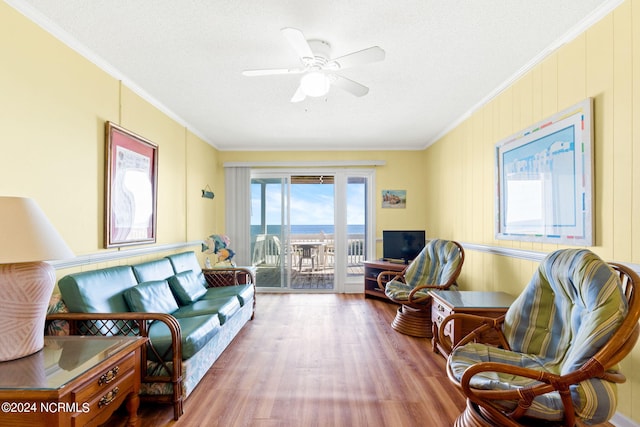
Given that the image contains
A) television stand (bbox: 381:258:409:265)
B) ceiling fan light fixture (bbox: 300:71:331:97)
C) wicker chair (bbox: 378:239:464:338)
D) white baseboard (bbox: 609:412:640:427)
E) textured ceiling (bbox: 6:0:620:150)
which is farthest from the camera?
television stand (bbox: 381:258:409:265)

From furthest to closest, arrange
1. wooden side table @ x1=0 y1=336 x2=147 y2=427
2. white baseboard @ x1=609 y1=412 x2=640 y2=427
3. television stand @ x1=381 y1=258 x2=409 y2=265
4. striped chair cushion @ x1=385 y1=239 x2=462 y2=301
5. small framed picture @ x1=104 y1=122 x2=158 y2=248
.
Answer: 1. television stand @ x1=381 y1=258 x2=409 y2=265
2. striped chair cushion @ x1=385 y1=239 x2=462 y2=301
3. small framed picture @ x1=104 y1=122 x2=158 y2=248
4. white baseboard @ x1=609 y1=412 x2=640 y2=427
5. wooden side table @ x1=0 y1=336 x2=147 y2=427

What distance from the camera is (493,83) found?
281 cm

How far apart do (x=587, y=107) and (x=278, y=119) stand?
2996 millimetres

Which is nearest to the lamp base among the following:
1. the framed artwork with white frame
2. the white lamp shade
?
the white lamp shade

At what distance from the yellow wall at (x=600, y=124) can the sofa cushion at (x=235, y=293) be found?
2.65m

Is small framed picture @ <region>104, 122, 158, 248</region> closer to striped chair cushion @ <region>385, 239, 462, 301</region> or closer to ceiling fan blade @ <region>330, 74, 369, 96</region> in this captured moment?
ceiling fan blade @ <region>330, 74, 369, 96</region>

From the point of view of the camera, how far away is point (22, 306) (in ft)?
4.64

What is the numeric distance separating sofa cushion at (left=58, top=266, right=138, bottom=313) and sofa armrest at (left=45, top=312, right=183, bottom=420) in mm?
95

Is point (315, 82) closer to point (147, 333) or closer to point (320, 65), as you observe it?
point (320, 65)

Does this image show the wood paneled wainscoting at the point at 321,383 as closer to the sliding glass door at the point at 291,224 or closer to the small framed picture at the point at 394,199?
the sliding glass door at the point at 291,224

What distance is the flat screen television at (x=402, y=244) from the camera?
15.3ft

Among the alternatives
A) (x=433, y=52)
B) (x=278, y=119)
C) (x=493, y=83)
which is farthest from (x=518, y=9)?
(x=278, y=119)

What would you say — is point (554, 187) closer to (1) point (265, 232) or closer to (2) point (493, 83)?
(2) point (493, 83)

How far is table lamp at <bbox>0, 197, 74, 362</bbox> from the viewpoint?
1.36 meters
